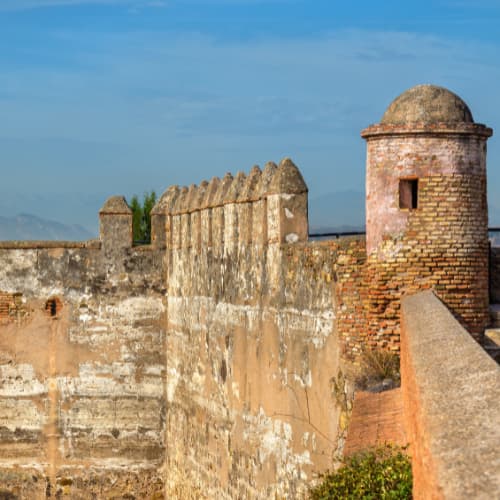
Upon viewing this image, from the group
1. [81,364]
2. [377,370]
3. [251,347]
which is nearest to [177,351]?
[81,364]

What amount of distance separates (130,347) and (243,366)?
214 inches

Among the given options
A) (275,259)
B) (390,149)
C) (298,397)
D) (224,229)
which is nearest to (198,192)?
(224,229)

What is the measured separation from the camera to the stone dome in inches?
405

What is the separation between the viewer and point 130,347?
2011 centimetres

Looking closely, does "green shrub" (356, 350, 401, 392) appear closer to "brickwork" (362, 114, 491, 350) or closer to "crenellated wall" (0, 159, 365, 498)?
"brickwork" (362, 114, 491, 350)

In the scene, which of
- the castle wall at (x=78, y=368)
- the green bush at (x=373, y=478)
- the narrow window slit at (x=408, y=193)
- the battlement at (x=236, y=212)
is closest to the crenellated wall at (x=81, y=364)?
the castle wall at (x=78, y=368)

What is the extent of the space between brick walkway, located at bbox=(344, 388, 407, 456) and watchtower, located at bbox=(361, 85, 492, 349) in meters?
0.86

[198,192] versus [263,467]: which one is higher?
[198,192]

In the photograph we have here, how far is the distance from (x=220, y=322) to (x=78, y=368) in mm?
4811

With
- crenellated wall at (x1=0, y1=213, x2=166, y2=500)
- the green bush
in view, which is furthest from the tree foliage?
the green bush

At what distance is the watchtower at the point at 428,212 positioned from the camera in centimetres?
1019

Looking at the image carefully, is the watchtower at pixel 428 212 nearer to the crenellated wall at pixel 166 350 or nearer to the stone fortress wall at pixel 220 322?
the stone fortress wall at pixel 220 322

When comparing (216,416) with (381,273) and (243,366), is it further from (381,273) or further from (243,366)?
(381,273)

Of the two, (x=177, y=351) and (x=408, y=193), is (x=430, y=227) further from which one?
(x=177, y=351)
